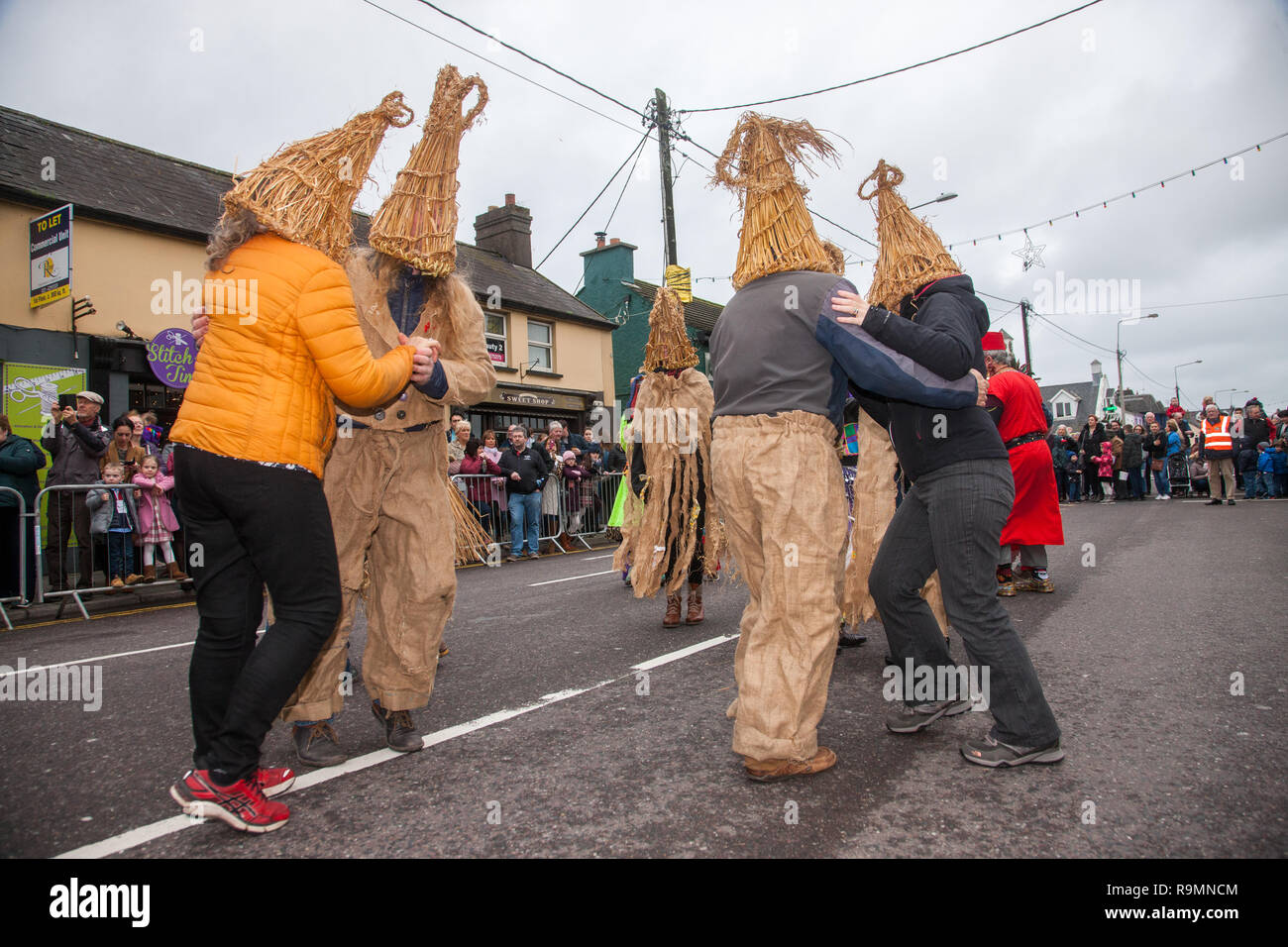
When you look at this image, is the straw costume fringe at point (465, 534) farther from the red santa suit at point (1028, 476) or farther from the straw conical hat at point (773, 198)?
the straw conical hat at point (773, 198)

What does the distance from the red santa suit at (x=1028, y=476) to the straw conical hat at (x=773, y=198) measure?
3942 mm

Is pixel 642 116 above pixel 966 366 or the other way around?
above

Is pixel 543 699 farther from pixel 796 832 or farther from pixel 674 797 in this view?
pixel 796 832

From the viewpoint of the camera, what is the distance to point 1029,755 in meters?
2.74

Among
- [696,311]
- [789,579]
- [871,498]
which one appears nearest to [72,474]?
[871,498]

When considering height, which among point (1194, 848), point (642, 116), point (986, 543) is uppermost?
point (642, 116)

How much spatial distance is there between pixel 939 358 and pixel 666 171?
1374cm

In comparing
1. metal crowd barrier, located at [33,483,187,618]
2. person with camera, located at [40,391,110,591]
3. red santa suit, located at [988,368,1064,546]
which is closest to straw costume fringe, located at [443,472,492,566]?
metal crowd barrier, located at [33,483,187,618]

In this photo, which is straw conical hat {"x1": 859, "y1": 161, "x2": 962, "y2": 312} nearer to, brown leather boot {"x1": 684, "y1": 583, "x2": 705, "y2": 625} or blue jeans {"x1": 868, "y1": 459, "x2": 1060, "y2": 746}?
blue jeans {"x1": 868, "y1": 459, "x2": 1060, "y2": 746}

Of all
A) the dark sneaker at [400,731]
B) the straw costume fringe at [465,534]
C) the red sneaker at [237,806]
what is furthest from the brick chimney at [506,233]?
the red sneaker at [237,806]

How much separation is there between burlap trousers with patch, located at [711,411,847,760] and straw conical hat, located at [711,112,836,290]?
1.89 feet
